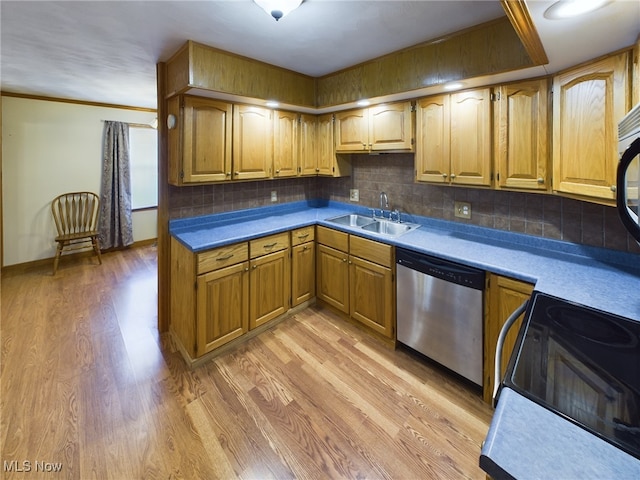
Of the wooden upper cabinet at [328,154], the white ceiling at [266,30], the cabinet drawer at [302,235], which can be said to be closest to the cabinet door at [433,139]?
the white ceiling at [266,30]

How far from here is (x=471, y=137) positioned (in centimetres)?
214

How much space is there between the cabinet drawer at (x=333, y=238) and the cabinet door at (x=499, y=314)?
4.02 ft

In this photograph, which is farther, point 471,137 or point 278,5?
point 471,137

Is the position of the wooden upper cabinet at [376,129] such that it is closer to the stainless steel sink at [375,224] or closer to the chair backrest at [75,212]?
the stainless steel sink at [375,224]

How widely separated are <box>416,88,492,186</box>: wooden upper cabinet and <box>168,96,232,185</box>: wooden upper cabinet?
1.57 meters

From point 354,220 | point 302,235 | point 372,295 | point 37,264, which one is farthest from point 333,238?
point 37,264

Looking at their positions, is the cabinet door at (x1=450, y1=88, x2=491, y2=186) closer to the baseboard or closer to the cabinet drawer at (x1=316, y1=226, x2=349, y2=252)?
the cabinet drawer at (x1=316, y1=226, x2=349, y2=252)

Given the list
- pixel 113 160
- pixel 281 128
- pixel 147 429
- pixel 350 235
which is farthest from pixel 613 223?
pixel 113 160

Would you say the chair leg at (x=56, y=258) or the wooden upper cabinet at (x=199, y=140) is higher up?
the wooden upper cabinet at (x=199, y=140)

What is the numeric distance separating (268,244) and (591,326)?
2.11 meters

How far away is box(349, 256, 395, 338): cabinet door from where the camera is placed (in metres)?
2.47

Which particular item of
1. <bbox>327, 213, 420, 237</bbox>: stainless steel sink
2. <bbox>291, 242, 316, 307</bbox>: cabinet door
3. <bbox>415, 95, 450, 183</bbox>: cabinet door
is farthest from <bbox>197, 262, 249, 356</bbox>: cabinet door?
<bbox>415, 95, 450, 183</bbox>: cabinet door

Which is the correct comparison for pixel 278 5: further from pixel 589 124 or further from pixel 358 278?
pixel 358 278

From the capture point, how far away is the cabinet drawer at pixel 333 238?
2.76m
